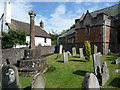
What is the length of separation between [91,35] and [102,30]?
2.32 m

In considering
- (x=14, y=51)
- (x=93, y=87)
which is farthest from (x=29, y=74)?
(x=14, y=51)

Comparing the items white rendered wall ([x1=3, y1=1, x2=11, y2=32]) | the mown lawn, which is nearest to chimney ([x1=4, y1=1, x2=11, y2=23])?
white rendered wall ([x1=3, y1=1, x2=11, y2=32])

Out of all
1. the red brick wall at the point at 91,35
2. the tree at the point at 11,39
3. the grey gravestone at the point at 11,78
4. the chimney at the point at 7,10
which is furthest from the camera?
the chimney at the point at 7,10

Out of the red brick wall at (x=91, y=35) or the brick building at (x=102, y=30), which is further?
the red brick wall at (x=91, y=35)

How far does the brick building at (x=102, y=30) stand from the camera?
604 inches

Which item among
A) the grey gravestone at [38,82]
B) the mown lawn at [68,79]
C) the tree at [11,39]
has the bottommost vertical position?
the mown lawn at [68,79]

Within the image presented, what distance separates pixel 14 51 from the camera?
1100cm

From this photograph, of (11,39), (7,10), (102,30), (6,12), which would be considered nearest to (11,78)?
(11,39)

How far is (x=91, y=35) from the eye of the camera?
17.1 meters

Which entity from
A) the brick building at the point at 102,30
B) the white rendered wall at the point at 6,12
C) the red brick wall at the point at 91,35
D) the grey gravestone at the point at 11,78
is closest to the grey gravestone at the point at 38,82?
the grey gravestone at the point at 11,78

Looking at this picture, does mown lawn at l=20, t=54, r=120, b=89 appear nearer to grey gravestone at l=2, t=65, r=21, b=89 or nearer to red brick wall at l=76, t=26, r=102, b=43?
grey gravestone at l=2, t=65, r=21, b=89

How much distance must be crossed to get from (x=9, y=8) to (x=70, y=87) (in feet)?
66.9

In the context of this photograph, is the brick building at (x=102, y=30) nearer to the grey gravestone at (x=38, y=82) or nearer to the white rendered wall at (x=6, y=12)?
the grey gravestone at (x=38, y=82)

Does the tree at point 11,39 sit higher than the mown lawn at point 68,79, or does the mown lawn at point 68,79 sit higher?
the tree at point 11,39
